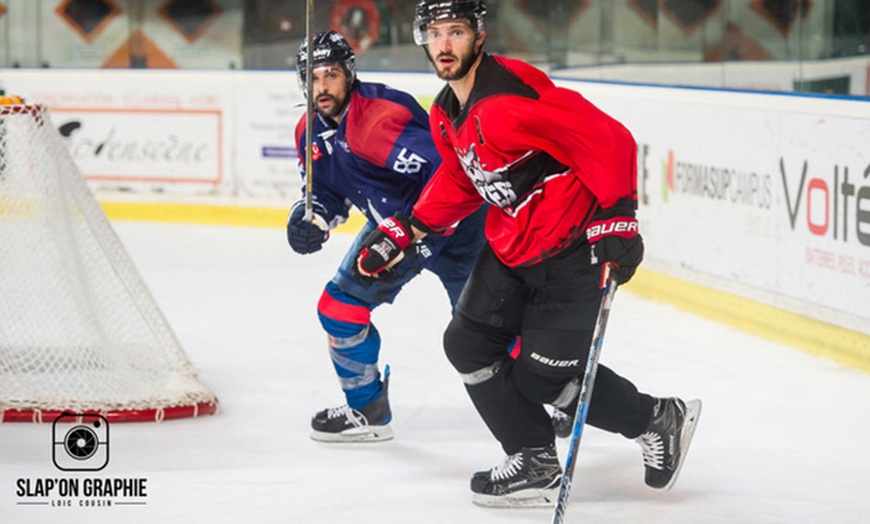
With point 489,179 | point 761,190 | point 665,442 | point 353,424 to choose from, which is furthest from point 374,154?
point 761,190

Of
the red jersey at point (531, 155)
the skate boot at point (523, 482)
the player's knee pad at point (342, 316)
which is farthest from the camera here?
the player's knee pad at point (342, 316)

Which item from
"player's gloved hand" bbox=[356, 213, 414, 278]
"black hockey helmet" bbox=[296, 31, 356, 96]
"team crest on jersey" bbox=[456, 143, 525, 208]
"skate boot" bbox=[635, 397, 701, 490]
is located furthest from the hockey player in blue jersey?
"skate boot" bbox=[635, 397, 701, 490]

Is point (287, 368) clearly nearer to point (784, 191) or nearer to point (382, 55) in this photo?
point (784, 191)

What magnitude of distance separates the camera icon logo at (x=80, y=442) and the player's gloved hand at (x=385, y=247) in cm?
88

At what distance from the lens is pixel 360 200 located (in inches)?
158

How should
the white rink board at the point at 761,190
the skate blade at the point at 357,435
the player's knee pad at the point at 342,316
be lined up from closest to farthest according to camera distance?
the player's knee pad at the point at 342,316, the skate blade at the point at 357,435, the white rink board at the point at 761,190

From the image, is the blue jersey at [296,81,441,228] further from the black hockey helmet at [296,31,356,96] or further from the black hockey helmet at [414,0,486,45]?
the black hockey helmet at [414,0,486,45]

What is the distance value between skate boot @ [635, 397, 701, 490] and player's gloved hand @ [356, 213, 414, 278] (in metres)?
0.69

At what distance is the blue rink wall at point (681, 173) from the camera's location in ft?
16.3

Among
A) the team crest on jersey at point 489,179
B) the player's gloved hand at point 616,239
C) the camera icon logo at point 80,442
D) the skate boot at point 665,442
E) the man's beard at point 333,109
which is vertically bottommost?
the camera icon logo at point 80,442

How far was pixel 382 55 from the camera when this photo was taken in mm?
9328

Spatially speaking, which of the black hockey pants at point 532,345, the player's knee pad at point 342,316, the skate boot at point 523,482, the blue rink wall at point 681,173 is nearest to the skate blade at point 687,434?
the black hockey pants at point 532,345

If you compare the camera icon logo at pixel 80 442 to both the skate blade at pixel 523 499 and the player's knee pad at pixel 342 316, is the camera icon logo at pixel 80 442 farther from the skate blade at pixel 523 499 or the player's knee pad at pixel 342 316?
the skate blade at pixel 523 499

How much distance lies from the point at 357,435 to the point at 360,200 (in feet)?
2.08
